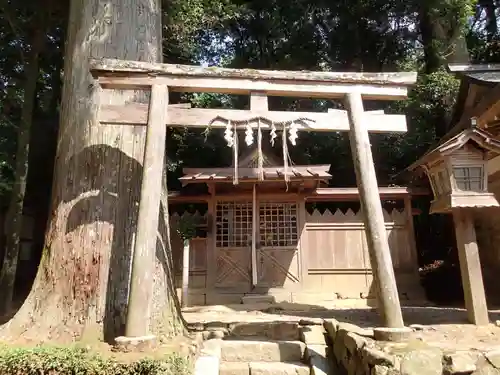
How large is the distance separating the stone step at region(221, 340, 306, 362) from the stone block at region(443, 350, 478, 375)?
2.00m

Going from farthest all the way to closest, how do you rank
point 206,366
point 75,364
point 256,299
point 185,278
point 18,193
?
1. point 256,299
2. point 185,278
3. point 18,193
4. point 206,366
5. point 75,364

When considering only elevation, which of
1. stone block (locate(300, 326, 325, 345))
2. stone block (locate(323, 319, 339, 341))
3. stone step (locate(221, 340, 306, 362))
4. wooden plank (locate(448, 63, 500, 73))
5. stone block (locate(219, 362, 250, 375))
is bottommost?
stone block (locate(219, 362, 250, 375))

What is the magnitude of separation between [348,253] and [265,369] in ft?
21.8

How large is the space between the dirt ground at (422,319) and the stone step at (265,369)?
1.37 metres

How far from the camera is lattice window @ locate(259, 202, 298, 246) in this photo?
11055mm

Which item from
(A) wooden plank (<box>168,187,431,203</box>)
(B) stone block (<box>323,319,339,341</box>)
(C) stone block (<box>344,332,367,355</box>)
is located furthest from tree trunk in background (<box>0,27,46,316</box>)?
(C) stone block (<box>344,332,367,355</box>)

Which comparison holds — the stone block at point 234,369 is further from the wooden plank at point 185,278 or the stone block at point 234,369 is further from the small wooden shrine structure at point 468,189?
the wooden plank at point 185,278

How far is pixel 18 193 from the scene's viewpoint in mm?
9188

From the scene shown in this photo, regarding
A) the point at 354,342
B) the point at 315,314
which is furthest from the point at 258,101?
the point at 315,314

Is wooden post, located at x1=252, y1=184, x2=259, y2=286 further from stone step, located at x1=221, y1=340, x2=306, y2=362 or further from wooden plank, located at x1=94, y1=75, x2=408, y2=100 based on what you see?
wooden plank, located at x1=94, y1=75, x2=408, y2=100

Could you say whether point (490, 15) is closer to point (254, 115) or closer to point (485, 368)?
point (254, 115)

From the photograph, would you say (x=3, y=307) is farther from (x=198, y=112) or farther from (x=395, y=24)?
(x=395, y=24)

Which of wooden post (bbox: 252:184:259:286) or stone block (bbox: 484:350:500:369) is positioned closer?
stone block (bbox: 484:350:500:369)

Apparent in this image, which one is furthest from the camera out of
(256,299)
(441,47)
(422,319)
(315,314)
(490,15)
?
(490,15)
